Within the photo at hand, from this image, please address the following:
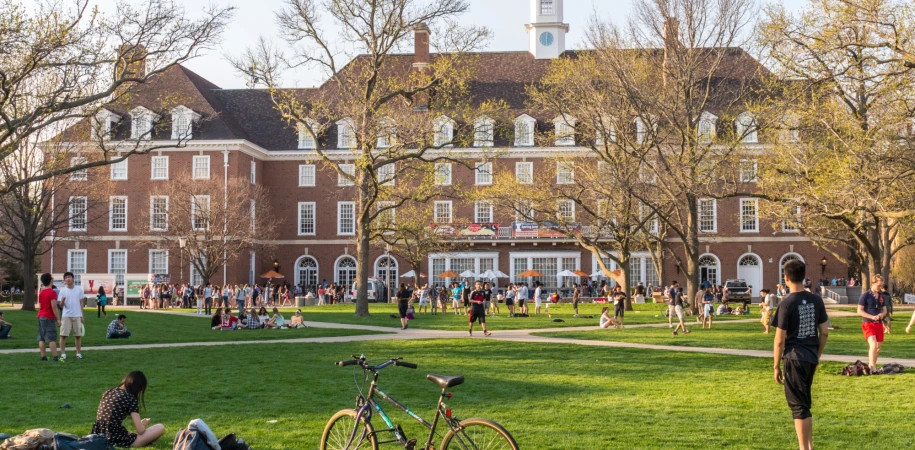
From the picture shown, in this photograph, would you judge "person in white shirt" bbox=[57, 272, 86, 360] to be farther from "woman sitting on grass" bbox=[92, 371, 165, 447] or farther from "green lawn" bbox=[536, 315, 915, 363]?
"green lawn" bbox=[536, 315, 915, 363]

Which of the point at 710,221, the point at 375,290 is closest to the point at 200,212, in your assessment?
the point at 375,290

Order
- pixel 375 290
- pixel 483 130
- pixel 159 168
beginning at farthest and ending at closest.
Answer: pixel 159 168 → pixel 375 290 → pixel 483 130

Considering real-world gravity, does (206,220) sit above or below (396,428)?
above

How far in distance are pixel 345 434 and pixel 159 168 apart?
52.6m

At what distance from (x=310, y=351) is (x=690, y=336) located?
10744 millimetres

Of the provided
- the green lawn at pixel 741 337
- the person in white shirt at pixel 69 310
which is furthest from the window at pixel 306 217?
the person in white shirt at pixel 69 310

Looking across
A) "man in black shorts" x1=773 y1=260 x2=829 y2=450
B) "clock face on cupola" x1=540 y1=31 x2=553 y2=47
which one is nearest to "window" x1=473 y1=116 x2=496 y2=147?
"clock face on cupola" x1=540 y1=31 x2=553 y2=47

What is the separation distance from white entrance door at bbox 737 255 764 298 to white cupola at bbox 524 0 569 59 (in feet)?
61.7

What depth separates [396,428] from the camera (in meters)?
7.56

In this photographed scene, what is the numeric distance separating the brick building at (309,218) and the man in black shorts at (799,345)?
46443 mm

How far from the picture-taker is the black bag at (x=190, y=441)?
8203 mm

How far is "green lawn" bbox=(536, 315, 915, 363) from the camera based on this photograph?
2117cm

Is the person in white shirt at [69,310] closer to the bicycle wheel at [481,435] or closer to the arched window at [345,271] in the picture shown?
the bicycle wheel at [481,435]

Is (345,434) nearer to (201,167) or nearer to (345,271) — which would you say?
(201,167)
